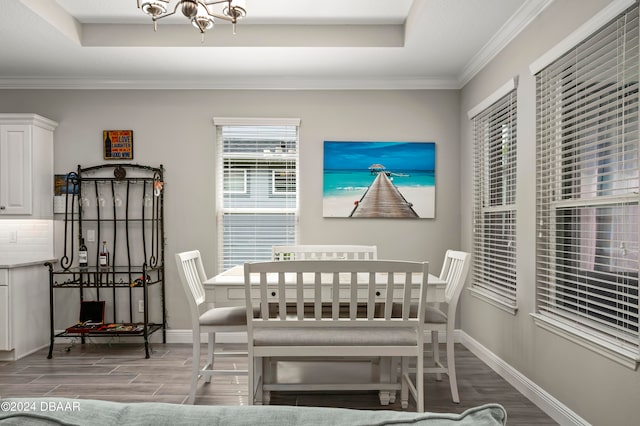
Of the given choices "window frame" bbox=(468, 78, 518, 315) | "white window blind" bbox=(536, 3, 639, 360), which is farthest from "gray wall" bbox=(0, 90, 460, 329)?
"white window blind" bbox=(536, 3, 639, 360)

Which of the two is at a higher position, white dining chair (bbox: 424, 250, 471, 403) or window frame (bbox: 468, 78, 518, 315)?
window frame (bbox: 468, 78, 518, 315)

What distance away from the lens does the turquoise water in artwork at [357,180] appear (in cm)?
454

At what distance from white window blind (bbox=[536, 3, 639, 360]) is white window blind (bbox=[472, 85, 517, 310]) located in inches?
18.9

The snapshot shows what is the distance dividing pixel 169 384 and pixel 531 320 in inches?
98.8

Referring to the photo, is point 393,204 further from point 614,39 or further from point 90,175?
point 90,175

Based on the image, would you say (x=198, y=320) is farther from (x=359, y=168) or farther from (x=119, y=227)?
(x=359, y=168)

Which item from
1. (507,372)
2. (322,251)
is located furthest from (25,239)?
(507,372)

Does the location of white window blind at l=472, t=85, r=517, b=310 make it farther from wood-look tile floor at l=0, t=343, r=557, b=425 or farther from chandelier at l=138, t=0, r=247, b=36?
chandelier at l=138, t=0, r=247, b=36

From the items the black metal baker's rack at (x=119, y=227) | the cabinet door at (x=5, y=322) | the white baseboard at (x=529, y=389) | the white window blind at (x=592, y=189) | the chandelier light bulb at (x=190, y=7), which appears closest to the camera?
the white window blind at (x=592, y=189)

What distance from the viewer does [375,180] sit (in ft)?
14.9

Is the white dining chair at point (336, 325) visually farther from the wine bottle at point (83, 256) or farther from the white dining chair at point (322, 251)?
the wine bottle at point (83, 256)

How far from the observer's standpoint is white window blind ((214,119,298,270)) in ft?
15.0

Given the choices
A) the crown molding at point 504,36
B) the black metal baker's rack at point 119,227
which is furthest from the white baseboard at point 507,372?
the crown molding at point 504,36

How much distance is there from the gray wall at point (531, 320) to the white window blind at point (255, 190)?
1.70m
